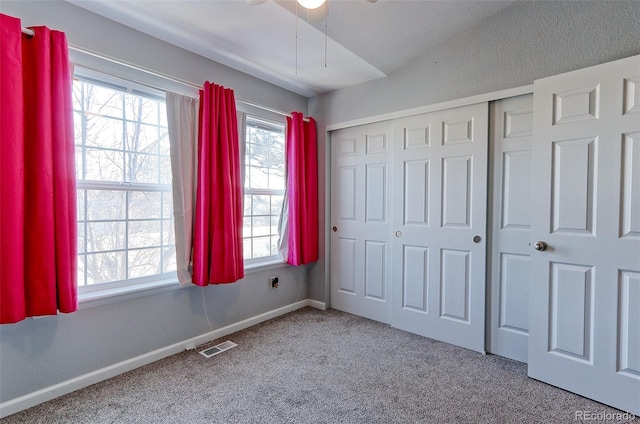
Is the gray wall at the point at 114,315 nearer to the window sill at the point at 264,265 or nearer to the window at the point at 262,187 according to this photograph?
the window sill at the point at 264,265

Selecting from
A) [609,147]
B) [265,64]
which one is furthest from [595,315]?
A: [265,64]

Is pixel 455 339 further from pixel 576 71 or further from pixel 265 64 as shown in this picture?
pixel 265 64

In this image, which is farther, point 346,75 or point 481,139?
point 346,75

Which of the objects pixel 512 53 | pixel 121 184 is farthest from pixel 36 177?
pixel 512 53

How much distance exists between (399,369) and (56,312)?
7.16 ft

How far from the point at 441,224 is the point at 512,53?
4.54 ft

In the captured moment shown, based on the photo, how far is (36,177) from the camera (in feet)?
5.57

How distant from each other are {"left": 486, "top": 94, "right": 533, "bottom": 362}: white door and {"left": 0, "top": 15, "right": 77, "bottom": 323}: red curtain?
2883 millimetres

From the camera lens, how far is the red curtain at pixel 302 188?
10.5 feet

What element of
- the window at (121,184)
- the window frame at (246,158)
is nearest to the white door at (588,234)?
the window frame at (246,158)

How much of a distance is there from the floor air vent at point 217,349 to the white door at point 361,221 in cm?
128

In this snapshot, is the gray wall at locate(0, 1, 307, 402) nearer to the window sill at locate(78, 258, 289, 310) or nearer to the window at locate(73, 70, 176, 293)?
the window sill at locate(78, 258, 289, 310)

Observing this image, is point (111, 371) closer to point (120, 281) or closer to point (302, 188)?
point (120, 281)

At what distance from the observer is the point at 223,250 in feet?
8.20
